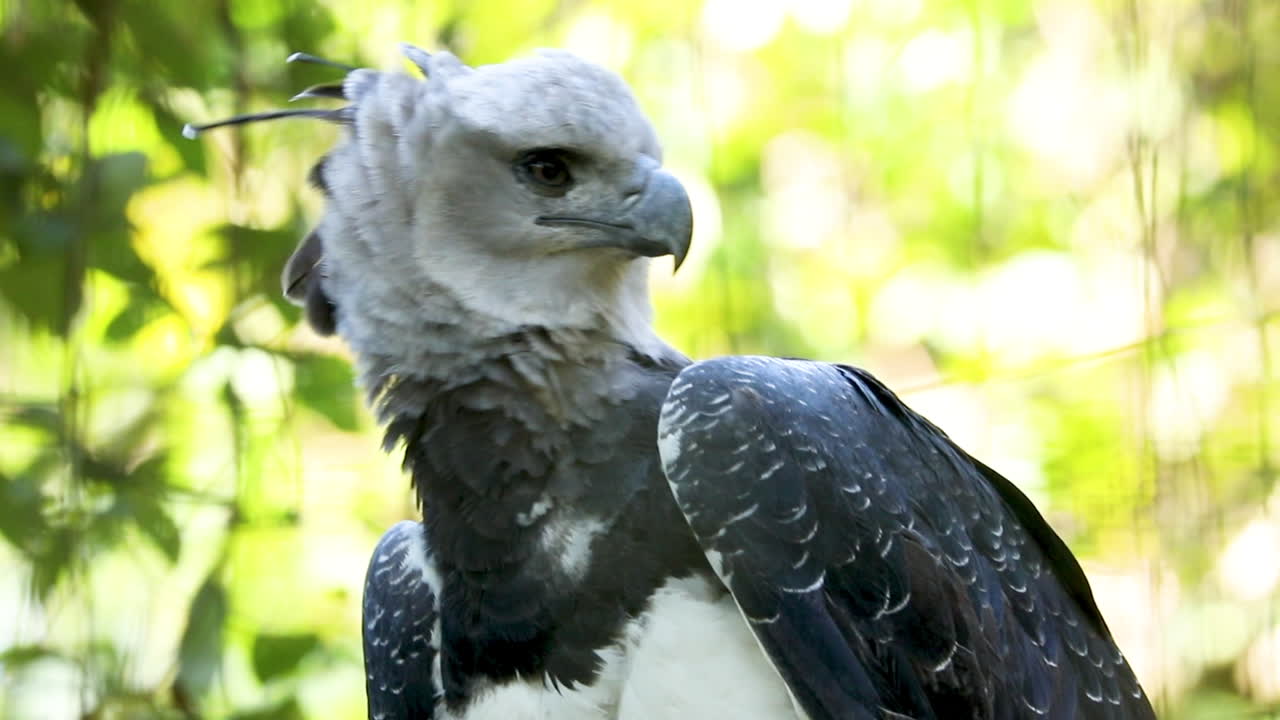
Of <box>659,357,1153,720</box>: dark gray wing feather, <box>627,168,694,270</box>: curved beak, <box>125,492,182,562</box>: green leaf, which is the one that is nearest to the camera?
<box>659,357,1153,720</box>: dark gray wing feather

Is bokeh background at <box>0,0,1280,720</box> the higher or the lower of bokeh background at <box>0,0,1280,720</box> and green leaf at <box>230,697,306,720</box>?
the higher

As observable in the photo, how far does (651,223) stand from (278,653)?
1.29 m

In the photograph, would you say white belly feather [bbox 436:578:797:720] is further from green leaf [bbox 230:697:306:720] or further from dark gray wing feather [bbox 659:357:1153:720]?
green leaf [bbox 230:697:306:720]

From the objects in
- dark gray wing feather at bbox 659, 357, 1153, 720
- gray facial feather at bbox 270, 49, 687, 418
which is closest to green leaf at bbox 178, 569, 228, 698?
gray facial feather at bbox 270, 49, 687, 418

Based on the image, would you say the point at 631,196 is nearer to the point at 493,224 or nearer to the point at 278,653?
the point at 493,224

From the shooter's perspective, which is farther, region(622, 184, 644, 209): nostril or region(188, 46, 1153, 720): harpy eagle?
region(622, 184, 644, 209): nostril

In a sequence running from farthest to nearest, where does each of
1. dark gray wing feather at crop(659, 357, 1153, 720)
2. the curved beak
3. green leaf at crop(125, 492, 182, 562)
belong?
green leaf at crop(125, 492, 182, 562) → the curved beak → dark gray wing feather at crop(659, 357, 1153, 720)

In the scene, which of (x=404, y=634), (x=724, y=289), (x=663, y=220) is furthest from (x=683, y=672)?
(x=724, y=289)

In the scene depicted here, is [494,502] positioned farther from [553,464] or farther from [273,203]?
[273,203]

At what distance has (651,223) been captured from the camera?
145 cm

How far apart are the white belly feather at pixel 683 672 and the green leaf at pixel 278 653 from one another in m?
1.08

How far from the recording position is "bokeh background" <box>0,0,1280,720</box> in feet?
7.36

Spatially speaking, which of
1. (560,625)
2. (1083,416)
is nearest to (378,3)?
(560,625)

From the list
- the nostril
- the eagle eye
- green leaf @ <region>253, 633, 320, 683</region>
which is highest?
the eagle eye
